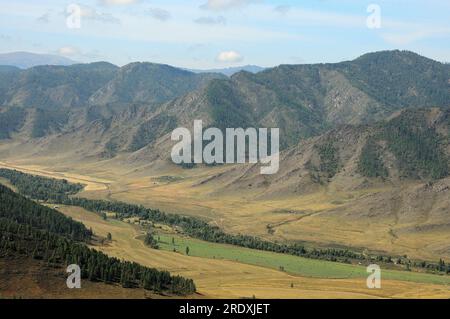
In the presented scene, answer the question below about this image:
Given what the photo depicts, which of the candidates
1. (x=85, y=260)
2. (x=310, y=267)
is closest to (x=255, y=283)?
(x=310, y=267)

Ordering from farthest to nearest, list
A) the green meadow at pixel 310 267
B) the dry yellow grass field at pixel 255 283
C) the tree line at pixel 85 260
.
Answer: the green meadow at pixel 310 267 < the dry yellow grass field at pixel 255 283 < the tree line at pixel 85 260

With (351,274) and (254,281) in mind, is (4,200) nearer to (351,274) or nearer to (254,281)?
(254,281)

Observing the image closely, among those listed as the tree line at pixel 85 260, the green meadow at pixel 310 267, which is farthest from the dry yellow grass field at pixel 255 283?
the tree line at pixel 85 260

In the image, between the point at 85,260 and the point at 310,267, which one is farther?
the point at 310,267

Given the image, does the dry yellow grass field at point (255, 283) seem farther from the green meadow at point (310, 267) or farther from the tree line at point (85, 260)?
the tree line at point (85, 260)

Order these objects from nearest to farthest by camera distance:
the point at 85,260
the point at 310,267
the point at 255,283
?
the point at 85,260, the point at 255,283, the point at 310,267

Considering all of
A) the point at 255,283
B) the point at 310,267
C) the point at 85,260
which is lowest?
the point at 310,267

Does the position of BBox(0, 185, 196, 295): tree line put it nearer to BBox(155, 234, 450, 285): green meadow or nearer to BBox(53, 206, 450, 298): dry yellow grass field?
BBox(53, 206, 450, 298): dry yellow grass field

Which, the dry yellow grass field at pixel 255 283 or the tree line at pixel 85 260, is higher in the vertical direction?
the tree line at pixel 85 260

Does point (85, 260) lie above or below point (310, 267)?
above

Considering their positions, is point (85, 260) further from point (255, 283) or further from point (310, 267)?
point (310, 267)

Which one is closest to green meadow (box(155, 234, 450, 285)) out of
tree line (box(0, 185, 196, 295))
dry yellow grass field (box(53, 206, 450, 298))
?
dry yellow grass field (box(53, 206, 450, 298))
